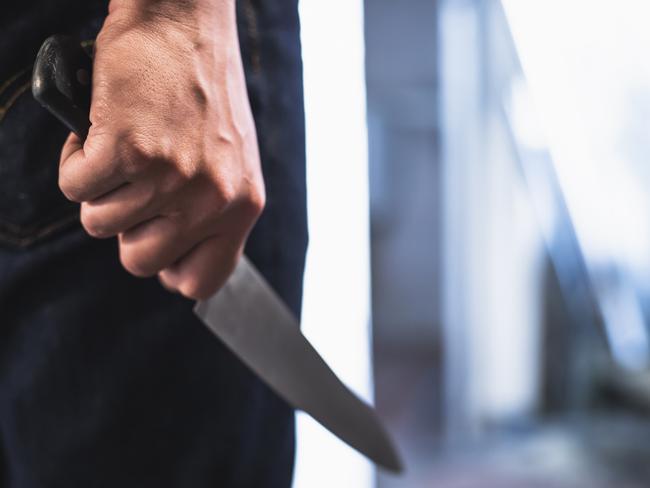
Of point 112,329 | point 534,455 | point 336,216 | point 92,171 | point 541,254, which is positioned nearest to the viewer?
point 92,171

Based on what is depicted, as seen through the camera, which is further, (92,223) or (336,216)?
(336,216)

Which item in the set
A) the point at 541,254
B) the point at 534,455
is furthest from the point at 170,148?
the point at 541,254

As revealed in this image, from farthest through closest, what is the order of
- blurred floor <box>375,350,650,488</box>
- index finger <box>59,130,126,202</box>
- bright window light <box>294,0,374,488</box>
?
blurred floor <box>375,350,650,488</box>
bright window light <box>294,0,374,488</box>
index finger <box>59,130,126,202</box>

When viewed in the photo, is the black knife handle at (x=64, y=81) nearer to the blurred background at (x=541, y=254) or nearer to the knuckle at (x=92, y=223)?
the knuckle at (x=92, y=223)

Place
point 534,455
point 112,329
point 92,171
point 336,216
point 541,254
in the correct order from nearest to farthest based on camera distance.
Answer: point 92,171, point 112,329, point 336,216, point 534,455, point 541,254

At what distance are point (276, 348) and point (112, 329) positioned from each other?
0.34 feet

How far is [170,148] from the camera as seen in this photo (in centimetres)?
32

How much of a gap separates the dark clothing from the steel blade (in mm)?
31

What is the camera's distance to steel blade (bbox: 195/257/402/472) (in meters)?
0.40

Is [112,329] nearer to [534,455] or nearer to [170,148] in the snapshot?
[170,148]

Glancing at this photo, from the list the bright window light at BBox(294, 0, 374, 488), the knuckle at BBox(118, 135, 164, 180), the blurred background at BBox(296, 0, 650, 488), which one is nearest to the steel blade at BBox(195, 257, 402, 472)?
the knuckle at BBox(118, 135, 164, 180)

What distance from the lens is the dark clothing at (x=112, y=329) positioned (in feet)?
1.31

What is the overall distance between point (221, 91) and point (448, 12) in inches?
66.2

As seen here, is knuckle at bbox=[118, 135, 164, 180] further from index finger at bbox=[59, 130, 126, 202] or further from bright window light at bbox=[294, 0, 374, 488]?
bright window light at bbox=[294, 0, 374, 488]
